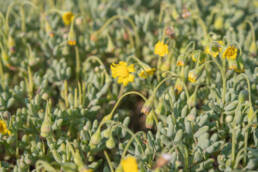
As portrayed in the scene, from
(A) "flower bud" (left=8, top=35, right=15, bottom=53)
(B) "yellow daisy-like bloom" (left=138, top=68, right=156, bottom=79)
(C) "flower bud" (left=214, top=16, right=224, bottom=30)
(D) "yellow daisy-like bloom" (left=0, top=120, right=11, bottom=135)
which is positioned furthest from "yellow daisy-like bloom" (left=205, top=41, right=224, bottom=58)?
(A) "flower bud" (left=8, top=35, right=15, bottom=53)

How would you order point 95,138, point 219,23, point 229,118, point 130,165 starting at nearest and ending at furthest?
point 130,165 → point 95,138 → point 229,118 → point 219,23

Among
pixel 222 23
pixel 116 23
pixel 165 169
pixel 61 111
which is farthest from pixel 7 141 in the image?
pixel 222 23

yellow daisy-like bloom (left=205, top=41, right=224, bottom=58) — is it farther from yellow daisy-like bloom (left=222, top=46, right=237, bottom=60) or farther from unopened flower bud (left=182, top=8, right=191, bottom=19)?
unopened flower bud (left=182, top=8, right=191, bottom=19)

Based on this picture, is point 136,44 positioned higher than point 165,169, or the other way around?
point 136,44

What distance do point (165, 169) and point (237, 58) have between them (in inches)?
38.6

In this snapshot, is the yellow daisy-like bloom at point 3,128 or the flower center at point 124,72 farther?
the flower center at point 124,72

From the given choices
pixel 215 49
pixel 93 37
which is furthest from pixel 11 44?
pixel 215 49

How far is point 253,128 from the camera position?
1729 mm

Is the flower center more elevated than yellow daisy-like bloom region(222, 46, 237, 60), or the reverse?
yellow daisy-like bloom region(222, 46, 237, 60)

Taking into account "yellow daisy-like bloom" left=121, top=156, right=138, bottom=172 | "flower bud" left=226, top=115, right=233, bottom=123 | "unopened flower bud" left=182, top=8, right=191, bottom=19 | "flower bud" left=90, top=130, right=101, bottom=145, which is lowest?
"yellow daisy-like bloom" left=121, top=156, right=138, bottom=172

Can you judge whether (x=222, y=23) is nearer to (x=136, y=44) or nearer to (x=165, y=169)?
(x=136, y=44)

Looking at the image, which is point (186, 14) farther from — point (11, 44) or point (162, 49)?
point (11, 44)

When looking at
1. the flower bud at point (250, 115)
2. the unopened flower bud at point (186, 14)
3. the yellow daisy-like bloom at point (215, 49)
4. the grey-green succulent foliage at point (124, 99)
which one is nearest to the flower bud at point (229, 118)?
the grey-green succulent foliage at point (124, 99)

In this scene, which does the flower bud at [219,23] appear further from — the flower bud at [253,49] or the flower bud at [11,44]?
the flower bud at [11,44]
